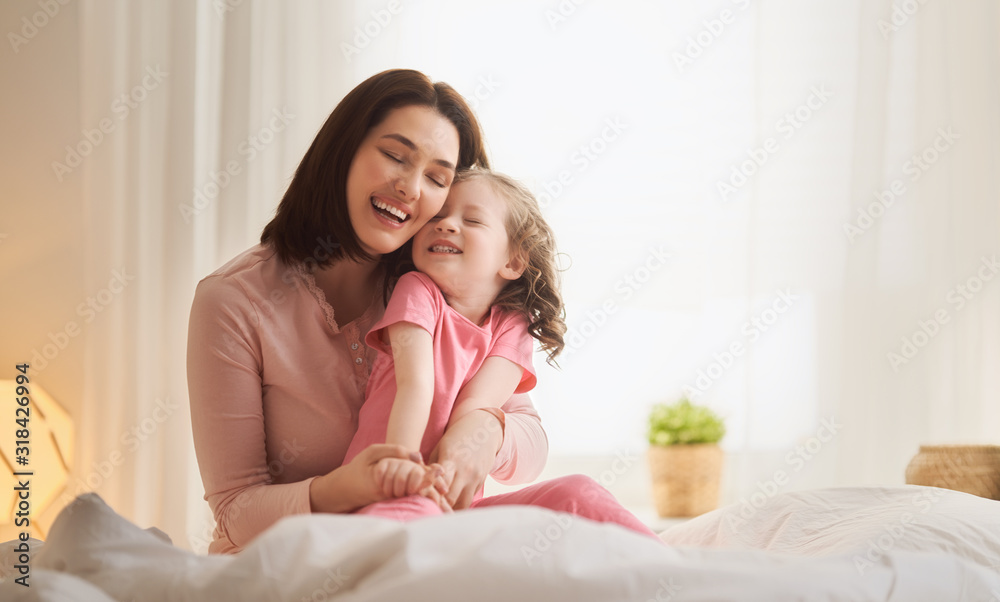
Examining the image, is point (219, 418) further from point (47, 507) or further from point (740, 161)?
point (740, 161)

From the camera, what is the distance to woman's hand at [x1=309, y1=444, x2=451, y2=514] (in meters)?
0.98

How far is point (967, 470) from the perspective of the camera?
2074 millimetres

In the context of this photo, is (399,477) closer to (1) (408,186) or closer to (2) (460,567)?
(2) (460,567)

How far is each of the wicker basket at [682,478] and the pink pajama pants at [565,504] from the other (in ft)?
4.88

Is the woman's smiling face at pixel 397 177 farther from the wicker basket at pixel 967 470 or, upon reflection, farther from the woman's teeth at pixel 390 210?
the wicker basket at pixel 967 470

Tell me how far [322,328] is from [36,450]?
58.4 inches

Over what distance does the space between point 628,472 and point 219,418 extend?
193 centimetres

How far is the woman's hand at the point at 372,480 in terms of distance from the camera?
0.98 meters

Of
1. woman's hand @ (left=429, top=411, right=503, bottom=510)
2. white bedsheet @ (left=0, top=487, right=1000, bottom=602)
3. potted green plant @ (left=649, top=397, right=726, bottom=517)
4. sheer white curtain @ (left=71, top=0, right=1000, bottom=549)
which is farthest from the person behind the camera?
sheer white curtain @ (left=71, top=0, right=1000, bottom=549)

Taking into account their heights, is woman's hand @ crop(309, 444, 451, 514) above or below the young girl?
below

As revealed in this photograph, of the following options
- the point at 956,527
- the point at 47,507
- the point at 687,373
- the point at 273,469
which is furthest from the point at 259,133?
the point at 956,527

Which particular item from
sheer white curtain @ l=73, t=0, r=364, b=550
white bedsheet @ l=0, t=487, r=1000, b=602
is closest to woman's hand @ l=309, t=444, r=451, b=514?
white bedsheet @ l=0, t=487, r=1000, b=602

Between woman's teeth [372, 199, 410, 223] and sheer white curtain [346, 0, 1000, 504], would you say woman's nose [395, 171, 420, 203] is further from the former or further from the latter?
sheer white curtain [346, 0, 1000, 504]

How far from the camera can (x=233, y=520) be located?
1168 millimetres
